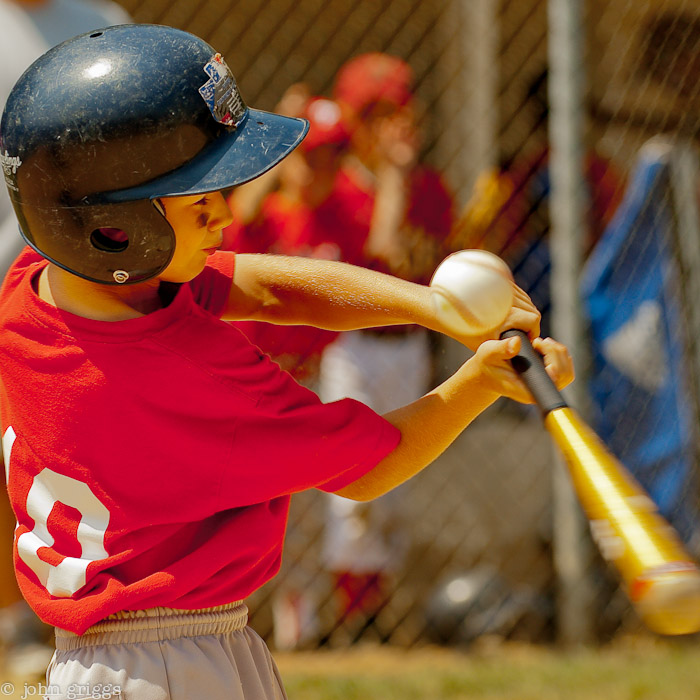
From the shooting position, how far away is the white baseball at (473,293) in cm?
174

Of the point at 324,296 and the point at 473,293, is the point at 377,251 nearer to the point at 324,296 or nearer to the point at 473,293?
the point at 324,296

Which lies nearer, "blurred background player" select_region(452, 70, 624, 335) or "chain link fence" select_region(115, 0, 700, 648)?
"chain link fence" select_region(115, 0, 700, 648)

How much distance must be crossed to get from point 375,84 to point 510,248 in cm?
89

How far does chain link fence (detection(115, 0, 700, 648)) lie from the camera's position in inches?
172

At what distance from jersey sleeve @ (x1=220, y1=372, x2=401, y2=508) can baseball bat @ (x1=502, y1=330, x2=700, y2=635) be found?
301 millimetres

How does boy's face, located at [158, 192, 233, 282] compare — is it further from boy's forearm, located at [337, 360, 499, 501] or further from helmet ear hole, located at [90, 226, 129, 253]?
boy's forearm, located at [337, 360, 499, 501]

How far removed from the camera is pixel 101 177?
1.70 metres

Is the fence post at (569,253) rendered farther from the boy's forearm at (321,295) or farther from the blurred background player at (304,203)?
the boy's forearm at (321,295)

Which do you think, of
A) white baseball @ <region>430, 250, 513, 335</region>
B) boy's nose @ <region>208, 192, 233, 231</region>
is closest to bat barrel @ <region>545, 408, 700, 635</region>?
white baseball @ <region>430, 250, 513, 335</region>

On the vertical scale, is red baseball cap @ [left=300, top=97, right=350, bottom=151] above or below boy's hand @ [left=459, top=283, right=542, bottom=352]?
below

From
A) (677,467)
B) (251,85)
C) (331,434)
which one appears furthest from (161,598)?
(251,85)

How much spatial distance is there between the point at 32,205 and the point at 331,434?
0.60 meters

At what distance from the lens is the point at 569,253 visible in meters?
4.27

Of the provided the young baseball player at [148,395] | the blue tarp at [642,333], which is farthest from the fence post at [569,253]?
the young baseball player at [148,395]
